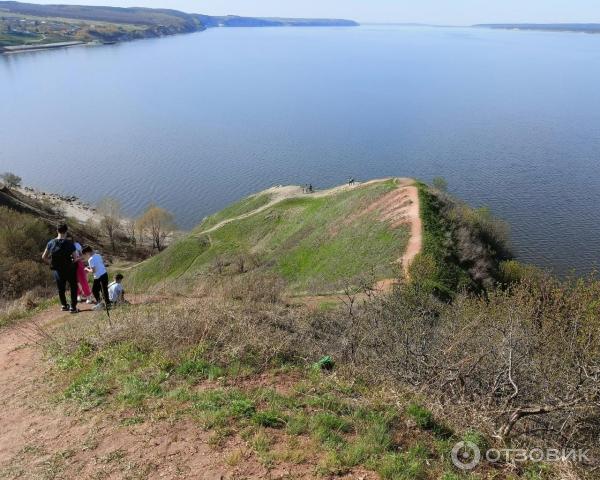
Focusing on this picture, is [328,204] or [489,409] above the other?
[489,409]

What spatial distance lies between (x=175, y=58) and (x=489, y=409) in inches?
8198

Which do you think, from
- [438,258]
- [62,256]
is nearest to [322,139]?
[438,258]

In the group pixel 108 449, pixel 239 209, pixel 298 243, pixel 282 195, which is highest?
pixel 108 449

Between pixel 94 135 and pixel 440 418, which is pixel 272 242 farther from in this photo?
pixel 94 135

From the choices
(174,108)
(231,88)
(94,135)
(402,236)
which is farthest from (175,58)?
(402,236)

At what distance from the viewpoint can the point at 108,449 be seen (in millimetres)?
7074

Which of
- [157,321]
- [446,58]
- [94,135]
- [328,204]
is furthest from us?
[446,58]

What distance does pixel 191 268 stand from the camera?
38531 millimetres

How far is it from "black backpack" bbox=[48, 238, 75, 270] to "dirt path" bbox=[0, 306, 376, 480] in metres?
4.95

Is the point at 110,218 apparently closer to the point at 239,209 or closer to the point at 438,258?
the point at 239,209

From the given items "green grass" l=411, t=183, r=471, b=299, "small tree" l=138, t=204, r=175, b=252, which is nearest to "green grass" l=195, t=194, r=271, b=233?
"small tree" l=138, t=204, r=175, b=252

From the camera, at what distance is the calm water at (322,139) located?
5591cm

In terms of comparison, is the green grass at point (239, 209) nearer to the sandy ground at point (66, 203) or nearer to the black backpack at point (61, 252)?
the sandy ground at point (66, 203)

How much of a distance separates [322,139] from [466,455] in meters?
73.8
